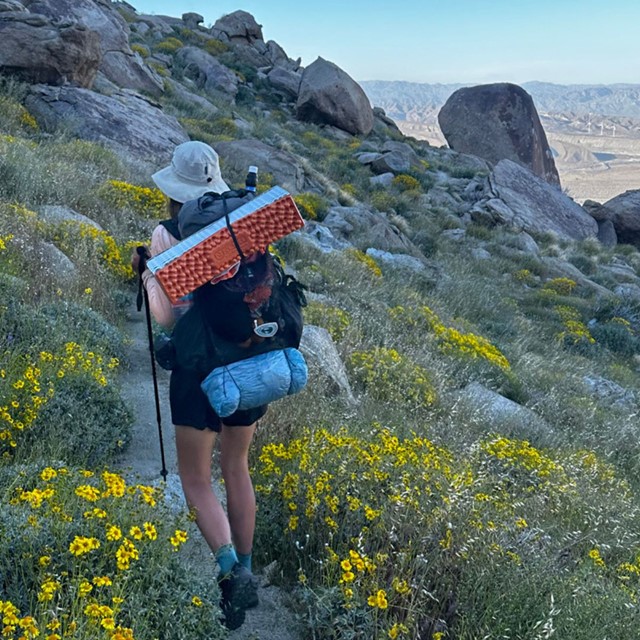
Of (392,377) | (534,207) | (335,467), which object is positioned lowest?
(534,207)

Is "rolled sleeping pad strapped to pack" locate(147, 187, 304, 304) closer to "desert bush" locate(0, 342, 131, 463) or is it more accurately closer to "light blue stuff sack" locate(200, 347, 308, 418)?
"light blue stuff sack" locate(200, 347, 308, 418)

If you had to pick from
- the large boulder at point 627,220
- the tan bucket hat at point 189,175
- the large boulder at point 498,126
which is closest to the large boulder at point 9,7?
the tan bucket hat at point 189,175

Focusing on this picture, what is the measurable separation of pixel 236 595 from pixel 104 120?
11847mm

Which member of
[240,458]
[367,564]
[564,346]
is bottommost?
[564,346]

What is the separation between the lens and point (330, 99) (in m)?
25.9

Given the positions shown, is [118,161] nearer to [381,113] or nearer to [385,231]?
[385,231]

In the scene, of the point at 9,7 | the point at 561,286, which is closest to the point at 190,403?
the point at 9,7

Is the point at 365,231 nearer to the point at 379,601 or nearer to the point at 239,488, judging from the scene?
the point at 239,488

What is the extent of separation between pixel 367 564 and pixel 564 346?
10.7 metres

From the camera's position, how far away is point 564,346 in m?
12.5

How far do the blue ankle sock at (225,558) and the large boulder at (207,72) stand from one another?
79.3 feet

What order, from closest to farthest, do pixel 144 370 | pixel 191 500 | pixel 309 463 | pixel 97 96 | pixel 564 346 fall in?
A: pixel 191 500
pixel 309 463
pixel 144 370
pixel 564 346
pixel 97 96

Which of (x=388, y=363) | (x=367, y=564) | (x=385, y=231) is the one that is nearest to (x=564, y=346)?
(x=385, y=231)

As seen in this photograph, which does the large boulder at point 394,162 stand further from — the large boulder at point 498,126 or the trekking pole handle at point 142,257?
the trekking pole handle at point 142,257
